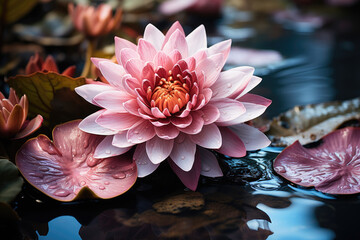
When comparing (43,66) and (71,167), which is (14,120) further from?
(43,66)

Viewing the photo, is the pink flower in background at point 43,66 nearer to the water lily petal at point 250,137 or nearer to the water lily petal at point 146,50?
the water lily petal at point 146,50

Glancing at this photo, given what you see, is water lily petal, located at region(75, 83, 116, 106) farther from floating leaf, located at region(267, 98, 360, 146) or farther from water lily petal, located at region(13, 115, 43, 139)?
floating leaf, located at region(267, 98, 360, 146)

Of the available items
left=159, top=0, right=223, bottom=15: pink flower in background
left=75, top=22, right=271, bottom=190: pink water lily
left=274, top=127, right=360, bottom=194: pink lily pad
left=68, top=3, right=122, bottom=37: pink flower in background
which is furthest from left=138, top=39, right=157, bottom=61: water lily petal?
left=159, top=0, right=223, bottom=15: pink flower in background

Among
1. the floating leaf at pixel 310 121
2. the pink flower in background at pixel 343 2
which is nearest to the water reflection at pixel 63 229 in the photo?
the floating leaf at pixel 310 121

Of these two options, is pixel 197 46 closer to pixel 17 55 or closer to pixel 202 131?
pixel 202 131

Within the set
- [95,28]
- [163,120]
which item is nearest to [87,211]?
[163,120]
